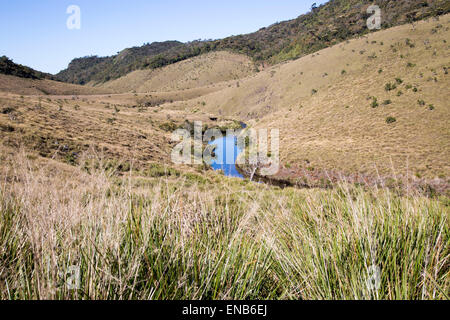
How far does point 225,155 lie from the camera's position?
3400 centimetres

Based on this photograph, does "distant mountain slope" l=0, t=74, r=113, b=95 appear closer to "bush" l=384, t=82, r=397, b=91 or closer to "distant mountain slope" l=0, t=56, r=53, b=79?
"distant mountain slope" l=0, t=56, r=53, b=79

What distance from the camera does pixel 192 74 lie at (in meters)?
103

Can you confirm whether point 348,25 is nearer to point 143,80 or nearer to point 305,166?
point 305,166

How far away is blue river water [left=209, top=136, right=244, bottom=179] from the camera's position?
27.5 m

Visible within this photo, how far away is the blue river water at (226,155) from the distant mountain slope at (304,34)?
4787 cm

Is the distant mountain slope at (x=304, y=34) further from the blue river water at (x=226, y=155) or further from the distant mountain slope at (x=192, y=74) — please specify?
the blue river water at (x=226, y=155)

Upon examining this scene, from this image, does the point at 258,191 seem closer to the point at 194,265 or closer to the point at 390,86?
the point at 194,265

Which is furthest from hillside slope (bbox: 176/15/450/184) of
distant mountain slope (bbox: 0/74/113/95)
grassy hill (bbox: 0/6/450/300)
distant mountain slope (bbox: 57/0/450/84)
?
distant mountain slope (bbox: 0/74/113/95)

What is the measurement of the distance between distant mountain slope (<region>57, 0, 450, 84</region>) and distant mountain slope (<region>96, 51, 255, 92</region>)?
860 cm

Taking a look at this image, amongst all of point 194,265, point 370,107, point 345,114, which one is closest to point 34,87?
point 345,114

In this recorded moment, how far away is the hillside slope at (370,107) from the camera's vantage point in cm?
2178

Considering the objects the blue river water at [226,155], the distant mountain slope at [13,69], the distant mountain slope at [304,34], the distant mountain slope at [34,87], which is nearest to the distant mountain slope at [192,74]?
the distant mountain slope at [304,34]

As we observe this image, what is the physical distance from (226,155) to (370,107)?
19.3 meters
